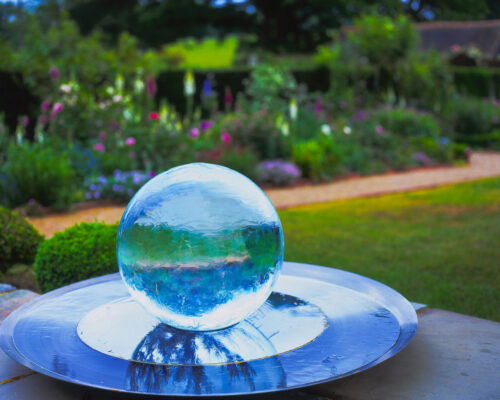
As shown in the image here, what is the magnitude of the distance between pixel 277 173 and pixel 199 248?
7.16 metres

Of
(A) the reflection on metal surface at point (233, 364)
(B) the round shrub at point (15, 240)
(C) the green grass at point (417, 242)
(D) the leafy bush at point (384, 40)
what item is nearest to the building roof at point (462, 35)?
(D) the leafy bush at point (384, 40)

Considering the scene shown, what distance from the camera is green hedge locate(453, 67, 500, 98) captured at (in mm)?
21891

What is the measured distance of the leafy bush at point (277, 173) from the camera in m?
9.14

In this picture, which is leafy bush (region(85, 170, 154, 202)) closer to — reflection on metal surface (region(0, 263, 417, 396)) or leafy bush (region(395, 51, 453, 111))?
reflection on metal surface (region(0, 263, 417, 396))

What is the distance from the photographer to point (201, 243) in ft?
6.72

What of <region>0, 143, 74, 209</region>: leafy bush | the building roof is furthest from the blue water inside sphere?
the building roof

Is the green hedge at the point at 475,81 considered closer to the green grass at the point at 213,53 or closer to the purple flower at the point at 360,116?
the purple flower at the point at 360,116

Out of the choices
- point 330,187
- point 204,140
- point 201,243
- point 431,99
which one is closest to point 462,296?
point 201,243

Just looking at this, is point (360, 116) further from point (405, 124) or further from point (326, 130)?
point (326, 130)

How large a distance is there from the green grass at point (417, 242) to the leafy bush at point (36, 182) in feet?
9.08

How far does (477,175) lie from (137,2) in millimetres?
19714

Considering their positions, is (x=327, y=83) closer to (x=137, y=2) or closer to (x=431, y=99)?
(x=431, y=99)

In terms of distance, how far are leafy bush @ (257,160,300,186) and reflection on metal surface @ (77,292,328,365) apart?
656 centimetres

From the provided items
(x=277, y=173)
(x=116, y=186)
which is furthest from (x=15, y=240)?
(x=277, y=173)
